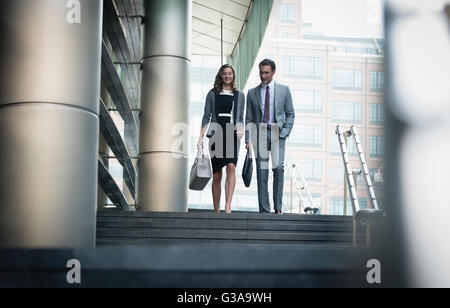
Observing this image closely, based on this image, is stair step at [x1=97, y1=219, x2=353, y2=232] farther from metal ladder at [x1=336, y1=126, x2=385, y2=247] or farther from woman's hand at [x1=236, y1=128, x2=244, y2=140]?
woman's hand at [x1=236, y1=128, x2=244, y2=140]

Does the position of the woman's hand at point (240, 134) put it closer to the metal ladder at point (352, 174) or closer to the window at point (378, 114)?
the metal ladder at point (352, 174)

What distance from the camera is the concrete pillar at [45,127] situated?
160 inches

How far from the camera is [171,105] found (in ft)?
37.2

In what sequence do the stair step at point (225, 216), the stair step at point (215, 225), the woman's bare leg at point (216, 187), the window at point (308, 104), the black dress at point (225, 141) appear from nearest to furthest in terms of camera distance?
1. the stair step at point (215, 225)
2. the stair step at point (225, 216)
3. the black dress at point (225, 141)
4. the woman's bare leg at point (216, 187)
5. the window at point (308, 104)

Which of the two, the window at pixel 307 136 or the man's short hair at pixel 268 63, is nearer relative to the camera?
the man's short hair at pixel 268 63

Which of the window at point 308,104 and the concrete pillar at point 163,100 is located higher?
the window at point 308,104

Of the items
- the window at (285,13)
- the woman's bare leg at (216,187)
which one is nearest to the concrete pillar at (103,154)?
the window at (285,13)

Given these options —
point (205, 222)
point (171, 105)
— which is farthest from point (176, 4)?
point (205, 222)

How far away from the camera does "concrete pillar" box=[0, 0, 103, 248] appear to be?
13.4 ft

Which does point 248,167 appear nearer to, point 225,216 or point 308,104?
point 225,216

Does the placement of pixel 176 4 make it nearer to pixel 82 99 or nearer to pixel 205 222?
pixel 205 222

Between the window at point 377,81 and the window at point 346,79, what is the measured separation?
38.7 m

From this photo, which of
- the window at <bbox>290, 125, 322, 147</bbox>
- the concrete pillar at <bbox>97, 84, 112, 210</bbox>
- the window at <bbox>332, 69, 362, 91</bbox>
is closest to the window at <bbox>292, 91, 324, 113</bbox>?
the window at <bbox>332, 69, 362, 91</bbox>
